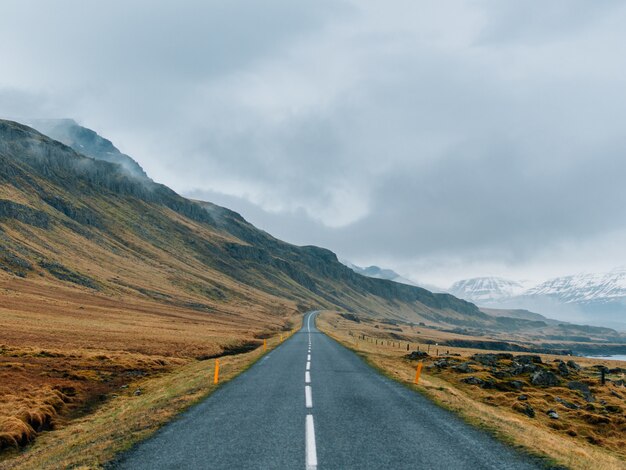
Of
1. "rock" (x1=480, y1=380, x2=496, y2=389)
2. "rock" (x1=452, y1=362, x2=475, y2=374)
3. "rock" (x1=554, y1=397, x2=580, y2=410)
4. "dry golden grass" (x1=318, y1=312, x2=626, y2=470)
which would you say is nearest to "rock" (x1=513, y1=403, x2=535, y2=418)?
"dry golden grass" (x1=318, y1=312, x2=626, y2=470)

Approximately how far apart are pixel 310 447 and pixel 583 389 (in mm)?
25315

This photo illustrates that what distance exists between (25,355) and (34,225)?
14733cm

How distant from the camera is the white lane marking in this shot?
9102mm

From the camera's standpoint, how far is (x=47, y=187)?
653 ft

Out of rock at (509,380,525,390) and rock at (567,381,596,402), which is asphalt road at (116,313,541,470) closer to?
rock at (509,380,525,390)

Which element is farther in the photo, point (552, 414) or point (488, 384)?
point (488, 384)

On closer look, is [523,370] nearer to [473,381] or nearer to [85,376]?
[473,381]

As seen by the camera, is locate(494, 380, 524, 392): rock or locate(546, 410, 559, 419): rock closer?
locate(546, 410, 559, 419): rock

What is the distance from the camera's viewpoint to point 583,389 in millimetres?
27406

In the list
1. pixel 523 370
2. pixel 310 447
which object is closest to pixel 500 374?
pixel 523 370

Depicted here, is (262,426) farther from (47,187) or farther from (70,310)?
(47,187)

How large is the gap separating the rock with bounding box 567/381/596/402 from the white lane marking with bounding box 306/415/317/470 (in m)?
21.3

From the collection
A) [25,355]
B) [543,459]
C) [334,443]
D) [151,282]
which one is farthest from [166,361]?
[151,282]

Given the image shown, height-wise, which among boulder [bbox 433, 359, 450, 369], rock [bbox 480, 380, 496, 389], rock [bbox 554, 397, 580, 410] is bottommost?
rock [bbox 554, 397, 580, 410]
